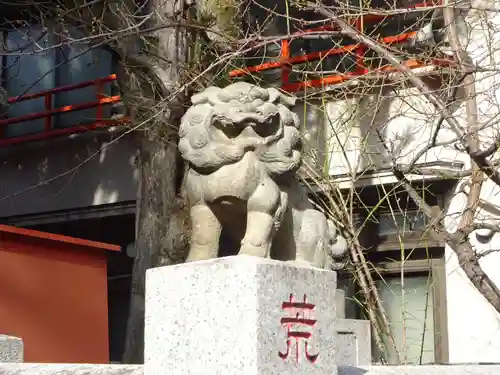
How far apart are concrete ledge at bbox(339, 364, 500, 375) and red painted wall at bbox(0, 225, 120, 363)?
3935mm

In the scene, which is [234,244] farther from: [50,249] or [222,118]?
[50,249]

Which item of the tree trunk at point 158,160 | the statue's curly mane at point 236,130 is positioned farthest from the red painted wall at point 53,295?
the statue's curly mane at point 236,130

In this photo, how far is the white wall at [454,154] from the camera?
345 inches

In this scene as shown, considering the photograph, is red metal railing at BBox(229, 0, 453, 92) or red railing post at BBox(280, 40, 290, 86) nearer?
red metal railing at BBox(229, 0, 453, 92)

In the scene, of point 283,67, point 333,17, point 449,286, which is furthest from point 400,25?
point 333,17

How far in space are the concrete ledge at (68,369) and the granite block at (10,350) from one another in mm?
471

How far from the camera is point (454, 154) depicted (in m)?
9.16

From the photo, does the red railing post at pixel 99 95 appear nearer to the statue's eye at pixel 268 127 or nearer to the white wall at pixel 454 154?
the white wall at pixel 454 154

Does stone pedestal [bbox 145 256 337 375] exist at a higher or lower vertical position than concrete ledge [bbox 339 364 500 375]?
higher

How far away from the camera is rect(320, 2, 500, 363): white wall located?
8.77m

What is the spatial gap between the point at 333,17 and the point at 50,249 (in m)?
3.42

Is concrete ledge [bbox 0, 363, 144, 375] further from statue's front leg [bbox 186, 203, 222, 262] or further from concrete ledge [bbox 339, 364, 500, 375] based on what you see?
concrete ledge [bbox 339, 364, 500, 375]

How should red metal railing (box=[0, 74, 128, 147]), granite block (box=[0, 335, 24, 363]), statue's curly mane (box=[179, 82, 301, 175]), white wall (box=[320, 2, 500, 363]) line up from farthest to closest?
red metal railing (box=[0, 74, 128, 147]) → white wall (box=[320, 2, 500, 363]) → granite block (box=[0, 335, 24, 363]) → statue's curly mane (box=[179, 82, 301, 175])

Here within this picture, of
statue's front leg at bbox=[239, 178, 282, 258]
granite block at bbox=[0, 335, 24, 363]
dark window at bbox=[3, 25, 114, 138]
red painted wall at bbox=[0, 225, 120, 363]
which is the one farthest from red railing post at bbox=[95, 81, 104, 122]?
statue's front leg at bbox=[239, 178, 282, 258]
